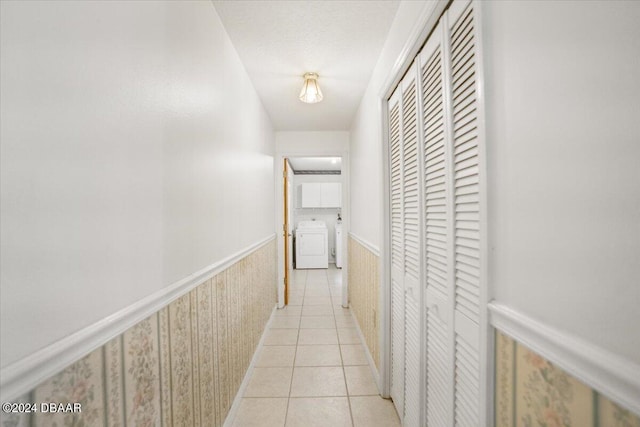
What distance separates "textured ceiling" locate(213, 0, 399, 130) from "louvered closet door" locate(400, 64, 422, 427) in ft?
1.47

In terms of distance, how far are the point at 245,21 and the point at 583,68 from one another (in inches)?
62.9

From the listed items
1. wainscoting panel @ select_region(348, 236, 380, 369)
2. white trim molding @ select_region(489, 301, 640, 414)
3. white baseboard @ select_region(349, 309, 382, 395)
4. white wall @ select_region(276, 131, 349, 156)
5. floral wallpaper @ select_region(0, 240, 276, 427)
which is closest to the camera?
white trim molding @ select_region(489, 301, 640, 414)

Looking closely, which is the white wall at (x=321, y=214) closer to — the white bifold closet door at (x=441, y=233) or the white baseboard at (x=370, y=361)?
the white baseboard at (x=370, y=361)

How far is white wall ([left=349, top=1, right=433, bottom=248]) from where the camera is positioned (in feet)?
4.50

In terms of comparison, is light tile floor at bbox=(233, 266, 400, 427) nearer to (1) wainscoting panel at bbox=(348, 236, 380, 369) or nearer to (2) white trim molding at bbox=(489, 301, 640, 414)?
(1) wainscoting panel at bbox=(348, 236, 380, 369)

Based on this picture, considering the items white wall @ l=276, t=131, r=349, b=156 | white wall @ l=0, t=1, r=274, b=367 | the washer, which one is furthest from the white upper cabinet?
white wall @ l=0, t=1, r=274, b=367

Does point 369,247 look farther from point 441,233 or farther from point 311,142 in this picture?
point 311,142

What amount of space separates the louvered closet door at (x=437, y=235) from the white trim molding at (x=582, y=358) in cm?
36

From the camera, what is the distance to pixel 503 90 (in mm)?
671

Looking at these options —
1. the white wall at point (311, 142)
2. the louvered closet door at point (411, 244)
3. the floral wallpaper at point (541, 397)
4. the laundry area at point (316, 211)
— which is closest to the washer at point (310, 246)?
the laundry area at point (316, 211)

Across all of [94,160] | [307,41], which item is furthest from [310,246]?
[94,160]

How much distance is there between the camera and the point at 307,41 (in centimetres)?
171

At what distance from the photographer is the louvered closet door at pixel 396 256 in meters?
1.55

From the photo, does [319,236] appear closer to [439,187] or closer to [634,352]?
[439,187]
